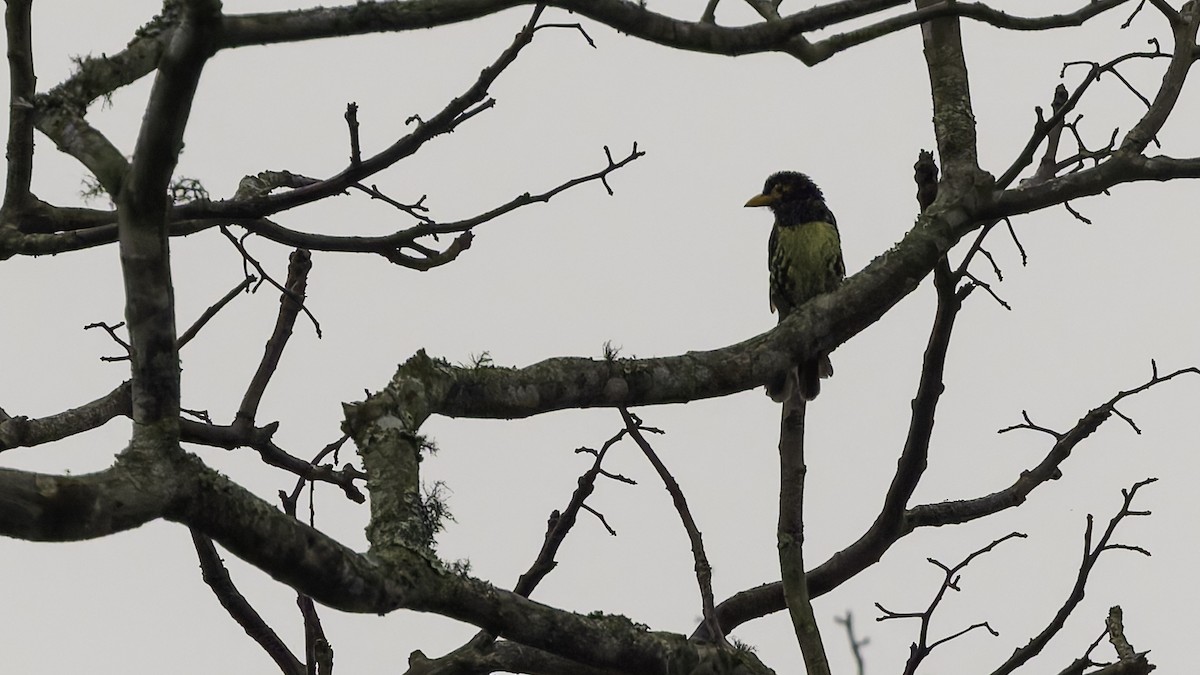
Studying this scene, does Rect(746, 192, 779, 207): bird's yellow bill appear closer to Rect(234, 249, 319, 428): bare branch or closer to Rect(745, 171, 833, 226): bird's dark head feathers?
Rect(745, 171, 833, 226): bird's dark head feathers

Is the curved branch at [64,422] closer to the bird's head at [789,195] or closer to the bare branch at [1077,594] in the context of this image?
the bare branch at [1077,594]

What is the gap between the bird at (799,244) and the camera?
6.43 metres

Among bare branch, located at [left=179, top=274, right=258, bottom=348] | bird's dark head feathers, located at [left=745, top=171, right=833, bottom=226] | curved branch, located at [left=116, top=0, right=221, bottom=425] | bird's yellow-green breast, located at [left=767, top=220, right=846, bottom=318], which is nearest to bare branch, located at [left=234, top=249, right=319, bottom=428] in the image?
bare branch, located at [left=179, top=274, right=258, bottom=348]

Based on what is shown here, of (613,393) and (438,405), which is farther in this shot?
(613,393)

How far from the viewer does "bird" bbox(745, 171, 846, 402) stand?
6.43 m

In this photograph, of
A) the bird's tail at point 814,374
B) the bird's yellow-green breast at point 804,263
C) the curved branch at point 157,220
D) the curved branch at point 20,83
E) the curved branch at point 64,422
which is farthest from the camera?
the bird's yellow-green breast at point 804,263

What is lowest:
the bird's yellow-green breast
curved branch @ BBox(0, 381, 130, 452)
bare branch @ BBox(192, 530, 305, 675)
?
bare branch @ BBox(192, 530, 305, 675)

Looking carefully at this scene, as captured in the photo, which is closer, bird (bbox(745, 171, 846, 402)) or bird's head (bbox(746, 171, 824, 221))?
bird (bbox(745, 171, 846, 402))

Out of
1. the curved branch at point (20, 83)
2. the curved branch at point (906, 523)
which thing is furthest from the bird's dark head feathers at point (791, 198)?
the curved branch at point (20, 83)

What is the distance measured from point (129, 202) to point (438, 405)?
3.23ft

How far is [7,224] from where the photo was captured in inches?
134

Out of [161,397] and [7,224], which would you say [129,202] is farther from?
[7,224]

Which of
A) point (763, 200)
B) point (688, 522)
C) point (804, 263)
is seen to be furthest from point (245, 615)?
point (763, 200)

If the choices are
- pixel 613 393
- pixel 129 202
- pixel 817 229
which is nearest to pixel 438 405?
pixel 613 393
